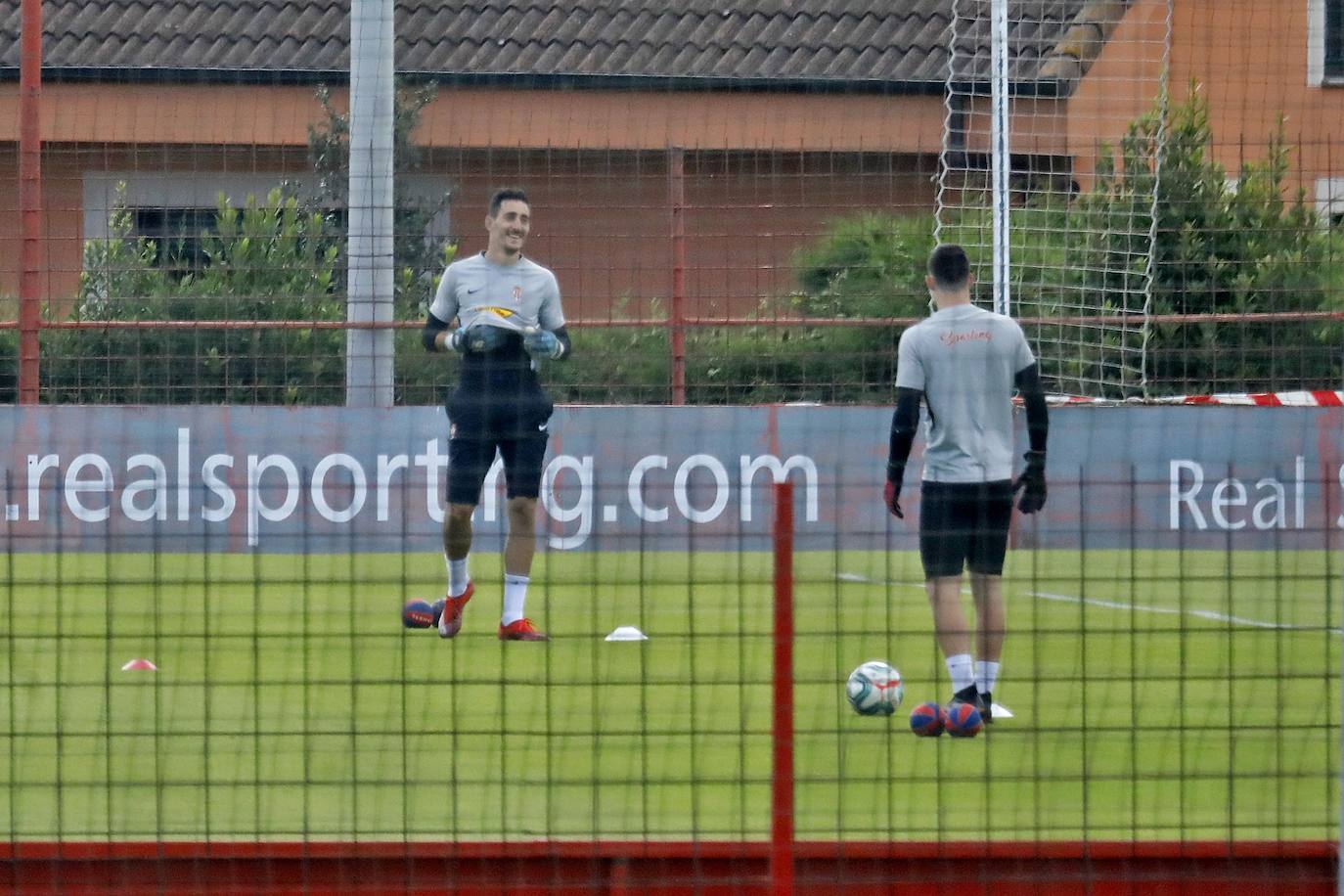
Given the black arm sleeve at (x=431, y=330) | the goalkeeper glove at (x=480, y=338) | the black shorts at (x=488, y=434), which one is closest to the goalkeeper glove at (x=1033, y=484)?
the black shorts at (x=488, y=434)

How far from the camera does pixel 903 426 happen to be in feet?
24.0

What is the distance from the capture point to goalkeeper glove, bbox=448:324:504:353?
882cm

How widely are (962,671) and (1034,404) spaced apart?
1.04m

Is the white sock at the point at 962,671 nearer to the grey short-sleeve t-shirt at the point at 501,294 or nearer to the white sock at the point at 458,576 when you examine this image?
the white sock at the point at 458,576

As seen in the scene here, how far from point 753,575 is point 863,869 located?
616cm

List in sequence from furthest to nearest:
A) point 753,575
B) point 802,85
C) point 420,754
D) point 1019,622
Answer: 1. point 802,85
2. point 753,575
3. point 1019,622
4. point 420,754

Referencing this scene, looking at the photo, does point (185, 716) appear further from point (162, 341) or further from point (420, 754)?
point (162, 341)

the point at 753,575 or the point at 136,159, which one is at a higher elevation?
the point at 136,159

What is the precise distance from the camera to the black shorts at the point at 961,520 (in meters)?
6.98

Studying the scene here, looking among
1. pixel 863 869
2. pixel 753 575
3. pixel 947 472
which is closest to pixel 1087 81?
pixel 753 575

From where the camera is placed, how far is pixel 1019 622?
32.2 feet

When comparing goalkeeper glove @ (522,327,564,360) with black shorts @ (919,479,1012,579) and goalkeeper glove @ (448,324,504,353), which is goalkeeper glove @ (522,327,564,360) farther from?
black shorts @ (919,479,1012,579)

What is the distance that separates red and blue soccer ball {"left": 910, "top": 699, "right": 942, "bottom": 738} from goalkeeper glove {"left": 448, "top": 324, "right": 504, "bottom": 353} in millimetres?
2860

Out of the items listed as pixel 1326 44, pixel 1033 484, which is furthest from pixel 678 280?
pixel 1326 44
